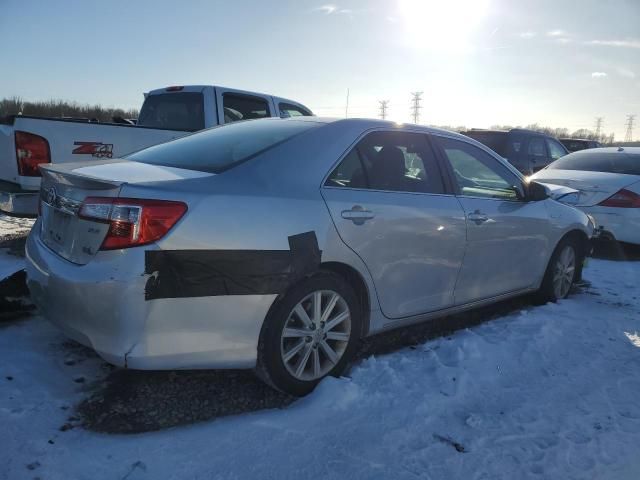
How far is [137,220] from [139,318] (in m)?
0.45

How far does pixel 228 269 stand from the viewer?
257cm

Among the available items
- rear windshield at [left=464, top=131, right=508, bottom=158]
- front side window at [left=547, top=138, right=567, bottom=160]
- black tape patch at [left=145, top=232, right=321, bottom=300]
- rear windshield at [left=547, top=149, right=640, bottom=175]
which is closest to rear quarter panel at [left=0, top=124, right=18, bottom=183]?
black tape patch at [left=145, top=232, right=321, bottom=300]

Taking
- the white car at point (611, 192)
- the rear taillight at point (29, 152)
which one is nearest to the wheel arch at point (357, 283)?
the rear taillight at point (29, 152)

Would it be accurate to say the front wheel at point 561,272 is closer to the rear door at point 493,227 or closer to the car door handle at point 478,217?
the rear door at point 493,227

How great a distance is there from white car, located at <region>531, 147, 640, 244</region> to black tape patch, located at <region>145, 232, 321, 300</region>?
16.7 feet

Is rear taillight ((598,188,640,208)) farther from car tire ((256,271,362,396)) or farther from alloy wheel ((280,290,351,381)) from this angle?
alloy wheel ((280,290,351,381))

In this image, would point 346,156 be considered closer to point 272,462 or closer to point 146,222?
point 146,222

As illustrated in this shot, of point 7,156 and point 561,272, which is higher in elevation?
point 7,156

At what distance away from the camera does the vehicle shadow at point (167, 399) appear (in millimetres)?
2613

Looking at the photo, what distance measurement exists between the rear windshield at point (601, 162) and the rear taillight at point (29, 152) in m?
7.05

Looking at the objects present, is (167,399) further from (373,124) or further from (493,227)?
(493,227)

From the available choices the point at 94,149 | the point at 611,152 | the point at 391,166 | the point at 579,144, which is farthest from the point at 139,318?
the point at 579,144

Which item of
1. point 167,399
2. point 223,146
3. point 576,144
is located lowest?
point 167,399

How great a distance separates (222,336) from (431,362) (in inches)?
58.8
